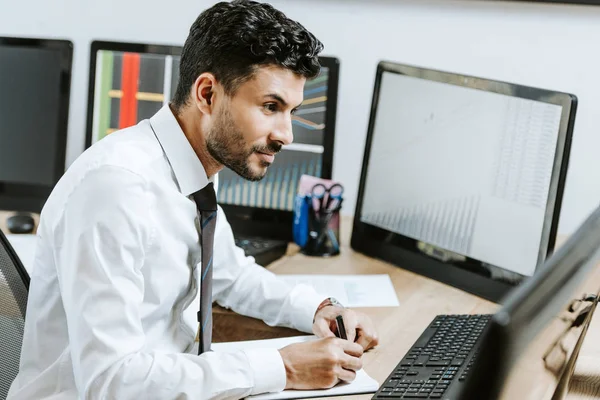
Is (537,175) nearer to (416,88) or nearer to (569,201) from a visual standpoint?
(416,88)

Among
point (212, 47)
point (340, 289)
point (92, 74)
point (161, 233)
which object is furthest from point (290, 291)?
point (92, 74)

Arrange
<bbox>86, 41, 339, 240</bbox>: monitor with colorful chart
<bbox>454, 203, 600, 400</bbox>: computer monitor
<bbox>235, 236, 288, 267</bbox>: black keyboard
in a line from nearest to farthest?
1. <bbox>454, 203, 600, 400</bbox>: computer monitor
2. <bbox>235, 236, 288, 267</bbox>: black keyboard
3. <bbox>86, 41, 339, 240</bbox>: monitor with colorful chart

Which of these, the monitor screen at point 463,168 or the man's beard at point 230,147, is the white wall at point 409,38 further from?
the man's beard at point 230,147

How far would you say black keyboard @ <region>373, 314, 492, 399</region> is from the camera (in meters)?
1.28

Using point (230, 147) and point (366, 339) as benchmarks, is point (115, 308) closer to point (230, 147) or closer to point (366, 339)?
point (230, 147)

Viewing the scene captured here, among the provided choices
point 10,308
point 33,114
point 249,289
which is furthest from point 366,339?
point 33,114

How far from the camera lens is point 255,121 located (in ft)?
4.35

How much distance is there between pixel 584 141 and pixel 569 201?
0.53ft

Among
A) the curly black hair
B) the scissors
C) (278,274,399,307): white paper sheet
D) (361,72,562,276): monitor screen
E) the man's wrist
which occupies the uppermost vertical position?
the curly black hair

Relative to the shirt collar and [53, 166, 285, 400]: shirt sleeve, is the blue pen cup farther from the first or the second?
[53, 166, 285, 400]: shirt sleeve

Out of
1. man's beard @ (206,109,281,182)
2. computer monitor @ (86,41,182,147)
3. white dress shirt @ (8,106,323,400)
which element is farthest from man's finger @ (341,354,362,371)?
computer monitor @ (86,41,182,147)

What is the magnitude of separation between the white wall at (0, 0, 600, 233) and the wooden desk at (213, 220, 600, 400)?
0.43 metres

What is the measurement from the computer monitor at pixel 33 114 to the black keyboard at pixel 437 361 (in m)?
1.09

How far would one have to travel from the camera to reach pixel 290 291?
1.61 meters
